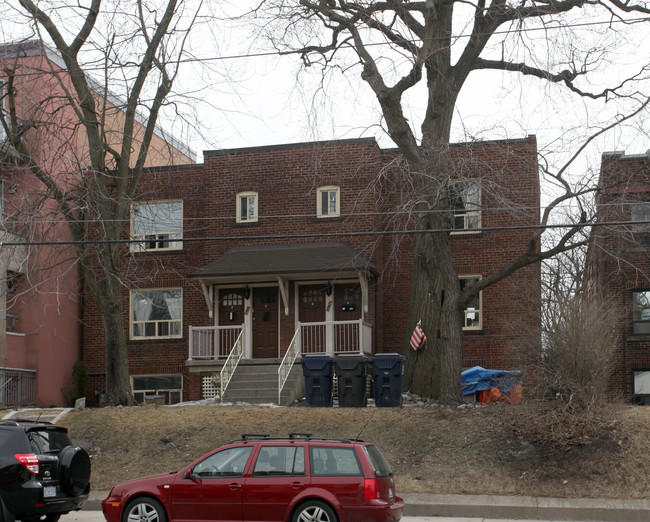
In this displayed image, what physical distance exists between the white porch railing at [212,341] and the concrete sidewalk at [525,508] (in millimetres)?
11596

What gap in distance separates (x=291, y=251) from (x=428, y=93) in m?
7.06

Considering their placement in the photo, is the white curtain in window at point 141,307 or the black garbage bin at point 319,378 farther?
the white curtain in window at point 141,307

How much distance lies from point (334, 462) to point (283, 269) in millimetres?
13474

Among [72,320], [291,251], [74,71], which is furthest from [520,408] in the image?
[72,320]

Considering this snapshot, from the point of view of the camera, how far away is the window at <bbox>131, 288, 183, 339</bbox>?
2756 cm

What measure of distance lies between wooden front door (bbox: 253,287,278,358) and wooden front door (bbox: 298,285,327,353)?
0.92 metres

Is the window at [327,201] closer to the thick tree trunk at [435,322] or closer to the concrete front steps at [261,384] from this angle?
the concrete front steps at [261,384]

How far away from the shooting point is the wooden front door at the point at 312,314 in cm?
2525

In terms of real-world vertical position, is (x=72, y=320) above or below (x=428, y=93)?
below

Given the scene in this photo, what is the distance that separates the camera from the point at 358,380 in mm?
19531

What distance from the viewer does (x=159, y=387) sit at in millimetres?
27344

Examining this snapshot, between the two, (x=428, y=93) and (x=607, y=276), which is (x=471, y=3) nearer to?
(x=428, y=93)

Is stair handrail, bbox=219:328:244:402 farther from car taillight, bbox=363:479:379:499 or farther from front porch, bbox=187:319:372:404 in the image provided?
→ car taillight, bbox=363:479:379:499

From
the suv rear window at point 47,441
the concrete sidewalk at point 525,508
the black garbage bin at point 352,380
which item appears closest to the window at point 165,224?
the black garbage bin at point 352,380
